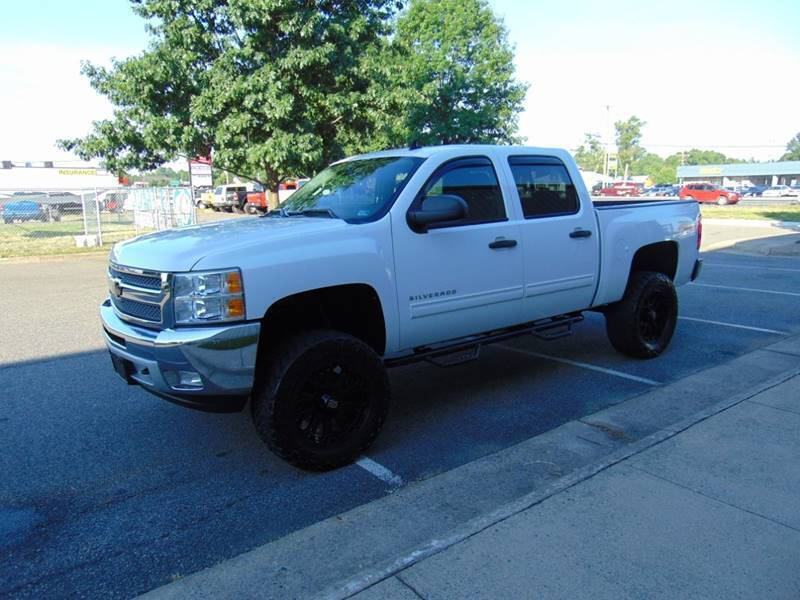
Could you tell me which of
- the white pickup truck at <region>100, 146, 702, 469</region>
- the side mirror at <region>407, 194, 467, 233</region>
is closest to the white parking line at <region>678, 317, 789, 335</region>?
the white pickup truck at <region>100, 146, 702, 469</region>

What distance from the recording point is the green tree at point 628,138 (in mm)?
114250

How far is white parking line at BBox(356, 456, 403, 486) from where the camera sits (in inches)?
143

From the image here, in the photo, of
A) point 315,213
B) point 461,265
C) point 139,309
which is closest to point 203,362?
point 139,309

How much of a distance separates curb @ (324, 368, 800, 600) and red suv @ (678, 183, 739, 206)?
47183mm

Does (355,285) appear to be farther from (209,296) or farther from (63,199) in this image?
(63,199)

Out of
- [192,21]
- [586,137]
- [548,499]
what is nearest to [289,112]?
[192,21]

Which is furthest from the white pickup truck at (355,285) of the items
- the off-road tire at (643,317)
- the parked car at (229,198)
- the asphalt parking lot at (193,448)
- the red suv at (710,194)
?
the red suv at (710,194)

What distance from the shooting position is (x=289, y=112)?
12.9 m

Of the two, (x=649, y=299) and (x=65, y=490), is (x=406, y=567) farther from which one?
(x=649, y=299)

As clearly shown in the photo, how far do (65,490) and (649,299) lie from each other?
5030 mm

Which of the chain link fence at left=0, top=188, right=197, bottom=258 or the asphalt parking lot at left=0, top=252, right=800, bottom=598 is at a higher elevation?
the chain link fence at left=0, top=188, right=197, bottom=258

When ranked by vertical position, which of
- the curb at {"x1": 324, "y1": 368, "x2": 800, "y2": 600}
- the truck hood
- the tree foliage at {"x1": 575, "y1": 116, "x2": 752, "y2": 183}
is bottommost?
the curb at {"x1": 324, "y1": 368, "x2": 800, "y2": 600}

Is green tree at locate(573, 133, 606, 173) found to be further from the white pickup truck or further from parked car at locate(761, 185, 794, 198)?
the white pickup truck

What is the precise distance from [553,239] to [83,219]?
817 inches
